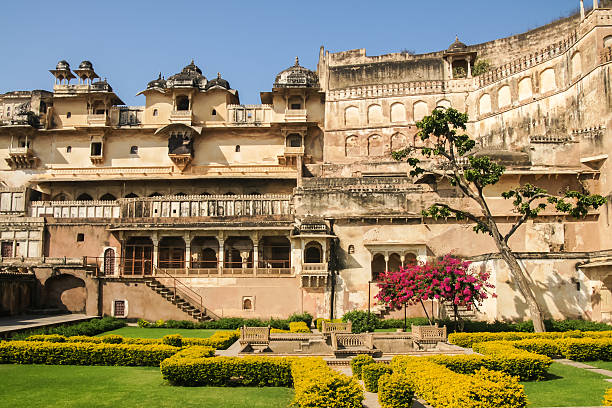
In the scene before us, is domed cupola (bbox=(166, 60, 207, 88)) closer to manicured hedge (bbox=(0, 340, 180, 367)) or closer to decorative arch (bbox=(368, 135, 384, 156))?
decorative arch (bbox=(368, 135, 384, 156))

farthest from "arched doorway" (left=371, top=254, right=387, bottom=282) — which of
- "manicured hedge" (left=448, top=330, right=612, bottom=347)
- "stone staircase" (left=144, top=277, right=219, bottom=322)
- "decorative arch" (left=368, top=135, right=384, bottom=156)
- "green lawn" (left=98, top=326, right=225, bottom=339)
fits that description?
"decorative arch" (left=368, top=135, right=384, bottom=156)

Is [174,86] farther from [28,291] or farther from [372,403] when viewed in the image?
[372,403]

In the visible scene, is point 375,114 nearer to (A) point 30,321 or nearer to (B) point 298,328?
(B) point 298,328

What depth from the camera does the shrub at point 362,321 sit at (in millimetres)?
26062

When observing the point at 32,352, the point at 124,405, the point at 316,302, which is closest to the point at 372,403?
the point at 124,405

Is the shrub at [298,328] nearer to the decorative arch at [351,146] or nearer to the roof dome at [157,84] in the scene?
the decorative arch at [351,146]

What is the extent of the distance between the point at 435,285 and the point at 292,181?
62.7 feet

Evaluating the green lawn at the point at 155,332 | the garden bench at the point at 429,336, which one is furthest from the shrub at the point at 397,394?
the green lawn at the point at 155,332

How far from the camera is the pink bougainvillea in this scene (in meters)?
24.0

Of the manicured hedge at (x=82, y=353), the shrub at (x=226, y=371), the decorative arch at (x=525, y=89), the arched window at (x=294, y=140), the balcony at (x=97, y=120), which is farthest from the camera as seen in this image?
the balcony at (x=97, y=120)

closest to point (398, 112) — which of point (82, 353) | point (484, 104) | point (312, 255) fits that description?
point (484, 104)

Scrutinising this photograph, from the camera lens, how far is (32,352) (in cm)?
1800

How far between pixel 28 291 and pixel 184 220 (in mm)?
9258

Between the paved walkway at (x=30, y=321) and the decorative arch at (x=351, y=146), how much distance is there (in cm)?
2226
